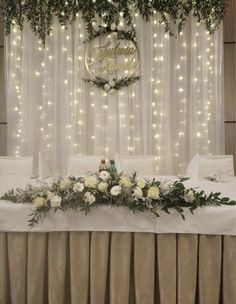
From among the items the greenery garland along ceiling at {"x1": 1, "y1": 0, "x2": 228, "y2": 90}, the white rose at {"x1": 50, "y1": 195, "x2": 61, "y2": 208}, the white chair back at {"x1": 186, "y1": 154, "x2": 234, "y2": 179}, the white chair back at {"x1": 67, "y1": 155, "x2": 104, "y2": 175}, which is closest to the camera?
the white rose at {"x1": 50, "y1": 195, "x2": 61, "y2": 208}

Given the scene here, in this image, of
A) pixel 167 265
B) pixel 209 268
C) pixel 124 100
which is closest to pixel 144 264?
pixel 167 265

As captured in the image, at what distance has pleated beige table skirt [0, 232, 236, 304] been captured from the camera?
181 centimetres

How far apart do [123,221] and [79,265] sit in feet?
1.28

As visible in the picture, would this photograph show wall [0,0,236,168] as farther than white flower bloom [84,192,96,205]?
Yes

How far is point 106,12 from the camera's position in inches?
162

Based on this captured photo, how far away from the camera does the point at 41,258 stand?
1865mm

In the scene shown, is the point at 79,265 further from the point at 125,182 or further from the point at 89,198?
the point at 125,182

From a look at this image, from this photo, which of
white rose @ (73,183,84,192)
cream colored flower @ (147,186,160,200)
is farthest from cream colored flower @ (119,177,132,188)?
white rose @ (73,183,84,192)

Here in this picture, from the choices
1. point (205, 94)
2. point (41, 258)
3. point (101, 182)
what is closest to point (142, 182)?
point (101, 182)

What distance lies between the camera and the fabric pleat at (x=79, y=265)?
1.84 m

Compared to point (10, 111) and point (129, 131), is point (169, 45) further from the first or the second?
point (10, 111)

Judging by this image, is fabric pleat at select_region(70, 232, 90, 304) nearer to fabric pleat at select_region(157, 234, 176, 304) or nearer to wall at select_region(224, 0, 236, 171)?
fabric pleat at select_region(157, 234, 176, 304)

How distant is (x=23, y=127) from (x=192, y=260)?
3.33 meters

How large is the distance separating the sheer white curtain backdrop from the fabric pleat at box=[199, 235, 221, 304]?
2.57m
